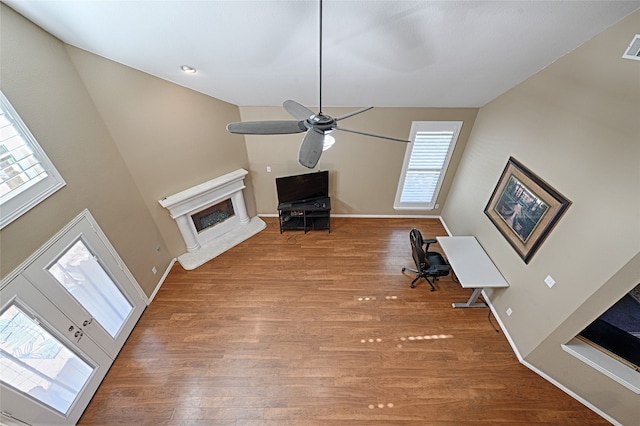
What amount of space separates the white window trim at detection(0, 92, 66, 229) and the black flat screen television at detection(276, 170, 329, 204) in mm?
2860

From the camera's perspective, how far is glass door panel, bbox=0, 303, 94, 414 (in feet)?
6.79

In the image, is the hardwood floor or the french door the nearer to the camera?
the french door

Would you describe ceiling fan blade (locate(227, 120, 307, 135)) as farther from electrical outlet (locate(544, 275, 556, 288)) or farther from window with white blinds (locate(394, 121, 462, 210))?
window with white blinds (locate(394, 121, 462, 210))

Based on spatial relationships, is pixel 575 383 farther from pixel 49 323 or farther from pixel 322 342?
pixel 49 323

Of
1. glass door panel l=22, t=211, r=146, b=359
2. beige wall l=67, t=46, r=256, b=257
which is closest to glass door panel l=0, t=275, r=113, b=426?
glass door panel l=22, t=211, r=146, b=359

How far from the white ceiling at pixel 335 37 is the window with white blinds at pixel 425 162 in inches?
45.7

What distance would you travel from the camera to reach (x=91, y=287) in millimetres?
2859

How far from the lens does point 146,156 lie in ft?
11.1

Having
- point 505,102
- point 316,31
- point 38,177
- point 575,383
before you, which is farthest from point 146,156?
point 575,383

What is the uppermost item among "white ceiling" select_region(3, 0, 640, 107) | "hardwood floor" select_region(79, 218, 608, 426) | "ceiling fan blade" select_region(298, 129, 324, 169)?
"white ceiling" select_region(3, 0, 640, 107)

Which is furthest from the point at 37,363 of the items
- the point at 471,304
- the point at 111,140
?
the point at 471,304

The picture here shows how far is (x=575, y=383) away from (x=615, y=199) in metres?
2.07

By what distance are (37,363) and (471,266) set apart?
5035mm

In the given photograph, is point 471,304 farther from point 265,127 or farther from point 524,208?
point 265,127
